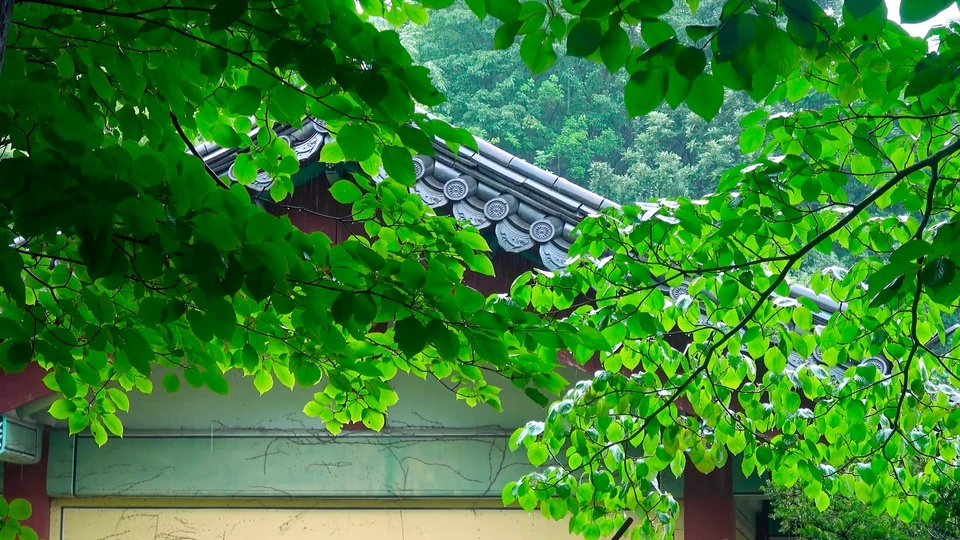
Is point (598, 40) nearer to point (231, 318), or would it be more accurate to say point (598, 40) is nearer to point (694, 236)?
point (231, 318)

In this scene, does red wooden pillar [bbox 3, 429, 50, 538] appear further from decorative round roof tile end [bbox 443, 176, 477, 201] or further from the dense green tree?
the dense green tree

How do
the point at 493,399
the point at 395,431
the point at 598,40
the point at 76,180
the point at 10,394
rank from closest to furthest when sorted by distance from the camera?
1. the point at 598,40
2. the point at 76,180
3. the point at 493,399
4. the point at 10,394
5. the point at 395,431

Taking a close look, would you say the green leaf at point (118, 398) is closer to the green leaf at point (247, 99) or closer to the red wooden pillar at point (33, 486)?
the green leaf at point (247, 99)

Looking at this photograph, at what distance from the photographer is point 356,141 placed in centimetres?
191

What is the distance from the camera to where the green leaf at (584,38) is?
4.83ft

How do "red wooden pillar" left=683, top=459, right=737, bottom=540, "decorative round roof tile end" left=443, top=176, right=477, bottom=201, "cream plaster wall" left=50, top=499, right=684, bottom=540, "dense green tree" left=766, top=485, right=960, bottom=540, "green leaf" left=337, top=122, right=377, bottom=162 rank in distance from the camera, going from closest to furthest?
"green leaf" left=337, top=122, right=377, bottom=162 < "dense green tree" left=766, top=485, right=960, bottom=540 < "decorative round roof tile end" left=443, top=176, right=477, bottom=201 < "red wooden pillar" left=683, top=459, right=737, bottom=540 < "cream plaster wall" left=50, top=499, right=684, bottom=540

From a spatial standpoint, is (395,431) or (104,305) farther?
(395,431)

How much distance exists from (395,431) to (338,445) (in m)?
0.36

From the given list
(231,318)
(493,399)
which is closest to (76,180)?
(231,318)

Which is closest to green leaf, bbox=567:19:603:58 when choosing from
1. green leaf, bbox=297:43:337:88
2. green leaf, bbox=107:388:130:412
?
green leaf, bbox=297:43:337:88

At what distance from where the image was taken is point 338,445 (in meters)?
5.77

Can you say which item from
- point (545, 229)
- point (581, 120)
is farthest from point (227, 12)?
point (581, 120)

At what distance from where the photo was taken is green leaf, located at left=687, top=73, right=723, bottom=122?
1442 mm

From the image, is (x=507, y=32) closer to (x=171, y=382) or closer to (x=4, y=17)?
(x=4, y=17)
